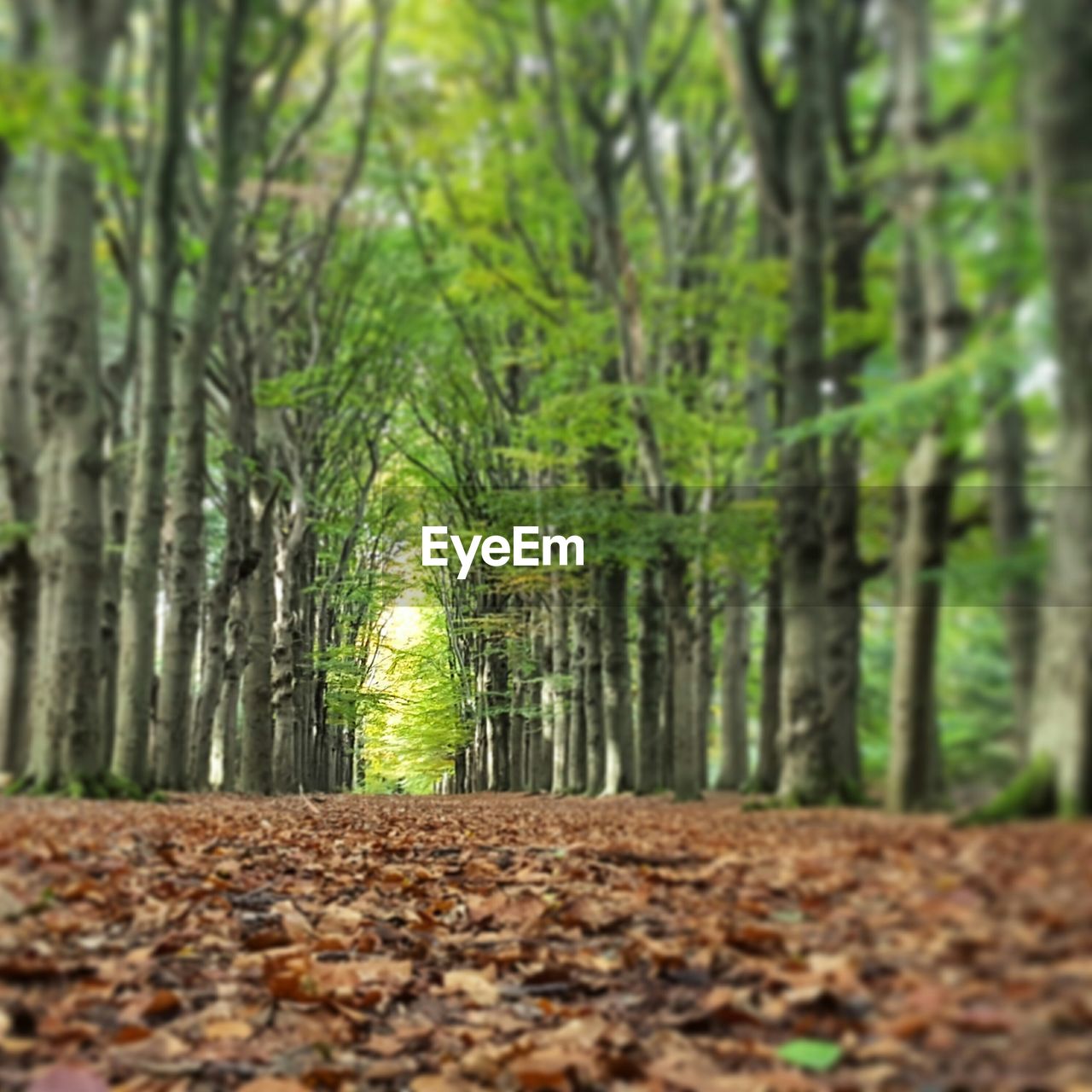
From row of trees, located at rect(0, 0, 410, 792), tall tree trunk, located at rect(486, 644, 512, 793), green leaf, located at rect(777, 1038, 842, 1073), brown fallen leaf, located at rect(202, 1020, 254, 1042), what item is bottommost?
brown fallen leaf, located at rect(202, 1020, 254, 1042)

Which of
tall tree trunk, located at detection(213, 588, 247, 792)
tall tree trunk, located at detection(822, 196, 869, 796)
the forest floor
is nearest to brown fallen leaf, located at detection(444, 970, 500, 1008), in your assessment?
the forest floor

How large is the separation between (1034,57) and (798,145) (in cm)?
180

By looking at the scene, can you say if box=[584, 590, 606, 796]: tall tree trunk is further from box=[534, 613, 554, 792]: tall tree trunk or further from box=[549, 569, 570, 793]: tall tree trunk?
box=[534, 613, 554, 792]: tall tree trunk

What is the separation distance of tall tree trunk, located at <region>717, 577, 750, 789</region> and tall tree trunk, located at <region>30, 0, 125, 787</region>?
144 inches

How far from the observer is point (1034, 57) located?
70.9 inches

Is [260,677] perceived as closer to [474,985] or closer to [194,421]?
[194,421]

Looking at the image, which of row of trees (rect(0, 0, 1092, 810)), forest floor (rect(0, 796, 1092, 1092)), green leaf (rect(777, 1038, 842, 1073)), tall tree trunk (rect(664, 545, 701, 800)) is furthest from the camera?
tall tree trunk (rect(664, 545, 701, 800))

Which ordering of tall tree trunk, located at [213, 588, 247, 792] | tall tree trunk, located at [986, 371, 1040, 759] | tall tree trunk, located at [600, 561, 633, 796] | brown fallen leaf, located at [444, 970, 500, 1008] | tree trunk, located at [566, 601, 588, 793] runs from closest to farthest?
tall tree trunk, located at [986, 371, 1040, 759]
brown fallen leaf, located at [444, 970, 500, 1008]
tree trunk, located at [566, 601, 588, 793]
tall tree trunk, located at [600, 561, 633, 796]
tall tree trunk, located at [213, 588, 247, 792]

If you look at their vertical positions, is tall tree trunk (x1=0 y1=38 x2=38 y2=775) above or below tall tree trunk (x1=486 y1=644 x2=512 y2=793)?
above

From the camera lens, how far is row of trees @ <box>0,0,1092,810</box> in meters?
2.02

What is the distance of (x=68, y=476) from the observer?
17.9 ft

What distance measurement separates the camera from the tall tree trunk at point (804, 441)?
304cm

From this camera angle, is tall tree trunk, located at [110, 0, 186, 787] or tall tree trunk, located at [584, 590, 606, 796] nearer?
tall tree trunk, located at [110, 0, 186, 787]

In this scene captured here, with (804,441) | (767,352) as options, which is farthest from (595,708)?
(804,441)
